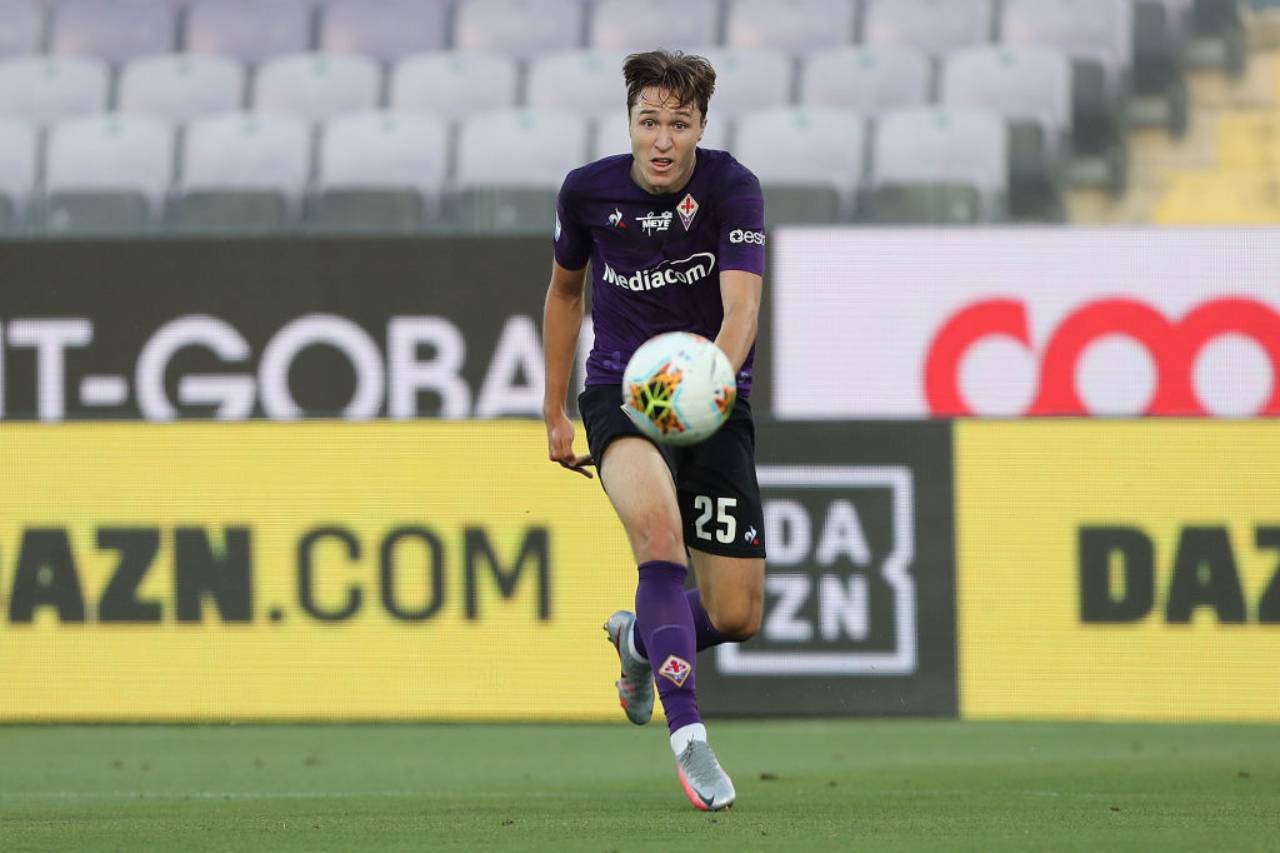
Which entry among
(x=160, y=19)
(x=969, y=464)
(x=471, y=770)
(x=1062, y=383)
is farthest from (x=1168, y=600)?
(x=160, y=19)

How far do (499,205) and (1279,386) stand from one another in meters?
4.20

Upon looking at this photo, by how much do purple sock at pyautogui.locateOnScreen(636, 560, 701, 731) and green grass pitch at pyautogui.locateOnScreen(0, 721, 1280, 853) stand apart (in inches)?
14.0

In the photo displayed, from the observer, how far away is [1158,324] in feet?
37.4

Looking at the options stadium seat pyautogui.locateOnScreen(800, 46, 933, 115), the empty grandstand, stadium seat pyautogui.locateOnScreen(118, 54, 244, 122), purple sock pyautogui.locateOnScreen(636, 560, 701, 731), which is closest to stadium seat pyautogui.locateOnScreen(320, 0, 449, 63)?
the empty grandstand

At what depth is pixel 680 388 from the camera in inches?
209

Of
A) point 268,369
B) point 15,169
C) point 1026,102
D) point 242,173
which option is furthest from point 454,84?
point 1026,102

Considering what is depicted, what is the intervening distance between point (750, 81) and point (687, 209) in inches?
290

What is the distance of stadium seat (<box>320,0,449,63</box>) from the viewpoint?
13562 millimetres

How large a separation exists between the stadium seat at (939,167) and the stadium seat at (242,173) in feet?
10.7

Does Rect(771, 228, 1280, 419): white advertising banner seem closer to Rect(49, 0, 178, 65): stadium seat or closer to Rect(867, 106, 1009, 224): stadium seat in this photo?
Rect(867, 106, 1009, 224): stadium seat

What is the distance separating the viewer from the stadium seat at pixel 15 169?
478 inches

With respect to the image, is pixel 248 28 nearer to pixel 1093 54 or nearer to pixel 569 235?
pixel 1093 54

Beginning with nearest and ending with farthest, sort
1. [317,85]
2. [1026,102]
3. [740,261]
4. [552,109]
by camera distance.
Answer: [740,261] → [1026,102] → [552,109] → [317,85]

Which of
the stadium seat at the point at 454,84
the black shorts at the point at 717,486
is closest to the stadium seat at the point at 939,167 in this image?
the stadium seat at the point at 454,84
